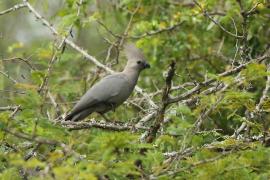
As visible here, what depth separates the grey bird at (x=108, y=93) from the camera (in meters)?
6.53

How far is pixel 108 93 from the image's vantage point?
6.68m

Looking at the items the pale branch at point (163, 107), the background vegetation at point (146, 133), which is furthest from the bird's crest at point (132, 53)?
the pale branch at point (163, 107)

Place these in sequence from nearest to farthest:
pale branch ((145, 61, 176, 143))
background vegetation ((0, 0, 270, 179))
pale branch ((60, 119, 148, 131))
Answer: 1. background vegetation ((0, 0, 270, 179))
2. pale branch ((145, 61, 176, 143))
3. pale branch ((60, 119, 148, 131))

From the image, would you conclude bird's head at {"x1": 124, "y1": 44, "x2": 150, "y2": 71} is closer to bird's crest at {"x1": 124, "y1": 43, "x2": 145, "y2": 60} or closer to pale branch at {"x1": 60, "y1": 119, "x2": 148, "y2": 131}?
bird's crest at {"x1": 124, "y1": 43, "x2": 145, "y2": 60}

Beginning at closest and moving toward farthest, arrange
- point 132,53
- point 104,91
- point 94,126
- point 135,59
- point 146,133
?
point 146,133 → point 94,126 → point 104,91 → point 135,59 → point 132,53

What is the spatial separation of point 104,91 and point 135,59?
0.59 meters

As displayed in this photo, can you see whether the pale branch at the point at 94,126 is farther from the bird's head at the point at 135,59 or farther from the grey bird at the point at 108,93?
the bird's head at the point at 135,59

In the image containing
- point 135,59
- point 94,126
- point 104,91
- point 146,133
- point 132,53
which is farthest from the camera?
point 132,53

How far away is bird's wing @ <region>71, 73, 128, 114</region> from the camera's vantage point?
21.6 feet

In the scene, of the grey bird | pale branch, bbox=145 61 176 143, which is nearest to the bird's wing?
the grey bird

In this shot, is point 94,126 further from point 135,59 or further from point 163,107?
point 135,59

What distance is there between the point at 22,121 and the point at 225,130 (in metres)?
3.82

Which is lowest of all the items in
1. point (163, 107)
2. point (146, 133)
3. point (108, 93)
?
point (146, 133)

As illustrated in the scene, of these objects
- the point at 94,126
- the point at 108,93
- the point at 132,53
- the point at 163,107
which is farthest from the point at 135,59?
the point at 163,107
